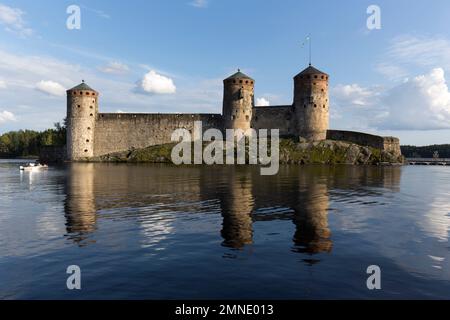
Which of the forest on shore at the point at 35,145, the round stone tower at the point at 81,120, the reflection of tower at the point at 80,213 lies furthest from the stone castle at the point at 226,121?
the reflection of tower at the point at 80,213

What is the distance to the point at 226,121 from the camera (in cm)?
9225

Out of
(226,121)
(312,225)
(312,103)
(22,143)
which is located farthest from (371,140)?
(22,143)

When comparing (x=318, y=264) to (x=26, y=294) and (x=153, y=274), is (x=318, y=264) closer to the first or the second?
(x=153, y=274)

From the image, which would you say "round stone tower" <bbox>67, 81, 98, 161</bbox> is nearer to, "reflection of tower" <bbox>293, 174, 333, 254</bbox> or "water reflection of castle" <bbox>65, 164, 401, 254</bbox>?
"water reflection of castle" <bbox>65, 164, 401, 254</bbox>

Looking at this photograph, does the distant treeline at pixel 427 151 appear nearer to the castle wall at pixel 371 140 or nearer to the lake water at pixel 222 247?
the castle wall at pixel 371 140

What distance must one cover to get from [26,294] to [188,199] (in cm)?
1753

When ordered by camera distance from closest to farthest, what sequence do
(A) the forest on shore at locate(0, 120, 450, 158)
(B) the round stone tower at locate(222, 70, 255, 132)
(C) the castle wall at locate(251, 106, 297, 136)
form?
(B) the round stone tower at locate(222, 70, 255, 132) < (C) the castle wall at locate(251, 106, 297, 136) < (A) the forest on shore at locate(0, 120, 450, 158)

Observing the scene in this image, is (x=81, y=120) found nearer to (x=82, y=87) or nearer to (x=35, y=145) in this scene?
(x=82, y=87)

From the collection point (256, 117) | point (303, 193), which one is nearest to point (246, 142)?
point (256, 117)

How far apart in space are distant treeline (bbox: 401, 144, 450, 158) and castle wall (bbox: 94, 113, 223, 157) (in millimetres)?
135557

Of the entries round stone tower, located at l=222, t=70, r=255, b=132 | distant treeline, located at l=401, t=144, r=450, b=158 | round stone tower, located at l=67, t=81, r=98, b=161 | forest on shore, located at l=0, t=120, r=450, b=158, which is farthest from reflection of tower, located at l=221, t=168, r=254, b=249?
distant treeline, located at l=401, t=144, r=450, b=158

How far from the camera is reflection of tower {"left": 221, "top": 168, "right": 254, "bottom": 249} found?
1590 cm

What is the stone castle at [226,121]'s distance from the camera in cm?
8756

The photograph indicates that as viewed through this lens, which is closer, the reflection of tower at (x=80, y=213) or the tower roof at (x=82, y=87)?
the reflection of tower at (x=80, y=213)
